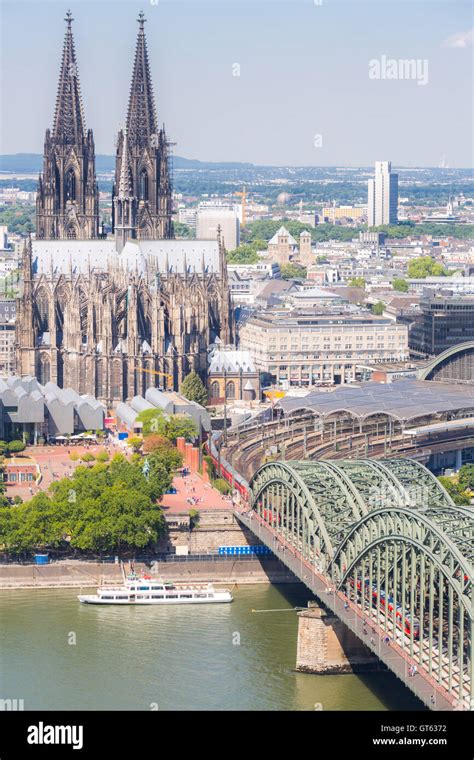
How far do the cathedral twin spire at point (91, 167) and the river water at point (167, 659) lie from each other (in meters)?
36.7

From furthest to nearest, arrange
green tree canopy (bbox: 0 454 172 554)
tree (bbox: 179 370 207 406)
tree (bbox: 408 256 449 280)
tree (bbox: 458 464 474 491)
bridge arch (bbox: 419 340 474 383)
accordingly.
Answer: tree (bbox: 408 256 449 280) → bridge arch (bbox: 419 340 474 383) → tree (bbox: 179 370 207 406) → tree (bbox: 458 464 474 491) → green tree canopy (bbox: 0 454 172 554)

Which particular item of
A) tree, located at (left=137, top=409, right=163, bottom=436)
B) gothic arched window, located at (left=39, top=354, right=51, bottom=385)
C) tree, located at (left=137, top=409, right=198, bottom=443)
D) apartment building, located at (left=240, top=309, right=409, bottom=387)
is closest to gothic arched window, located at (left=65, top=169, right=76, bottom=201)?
apartment building, located at (left=240, top=309, right=409, bottom=387)

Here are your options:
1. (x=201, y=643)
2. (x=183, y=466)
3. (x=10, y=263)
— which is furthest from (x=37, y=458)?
(x=10, y=263)

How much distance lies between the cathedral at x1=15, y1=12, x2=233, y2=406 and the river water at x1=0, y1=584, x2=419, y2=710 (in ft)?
87.4

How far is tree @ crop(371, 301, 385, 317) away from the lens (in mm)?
103356

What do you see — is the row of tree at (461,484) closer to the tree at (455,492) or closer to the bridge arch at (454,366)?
the tree at (455,492)

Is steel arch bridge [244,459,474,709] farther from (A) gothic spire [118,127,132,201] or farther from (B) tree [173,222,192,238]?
(B) tree [173,222,192,238]

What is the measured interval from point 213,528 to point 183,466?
9229 mm

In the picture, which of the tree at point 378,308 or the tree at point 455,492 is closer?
the tree at point 455,492

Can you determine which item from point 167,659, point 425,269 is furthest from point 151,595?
point 425,269

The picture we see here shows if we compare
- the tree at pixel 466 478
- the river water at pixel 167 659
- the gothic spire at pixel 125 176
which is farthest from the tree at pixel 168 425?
the gothic spire at pixel 125 176

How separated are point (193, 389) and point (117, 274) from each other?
557 cm

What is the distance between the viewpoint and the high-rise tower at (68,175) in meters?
84.1

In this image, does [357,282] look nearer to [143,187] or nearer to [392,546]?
[143,187]
